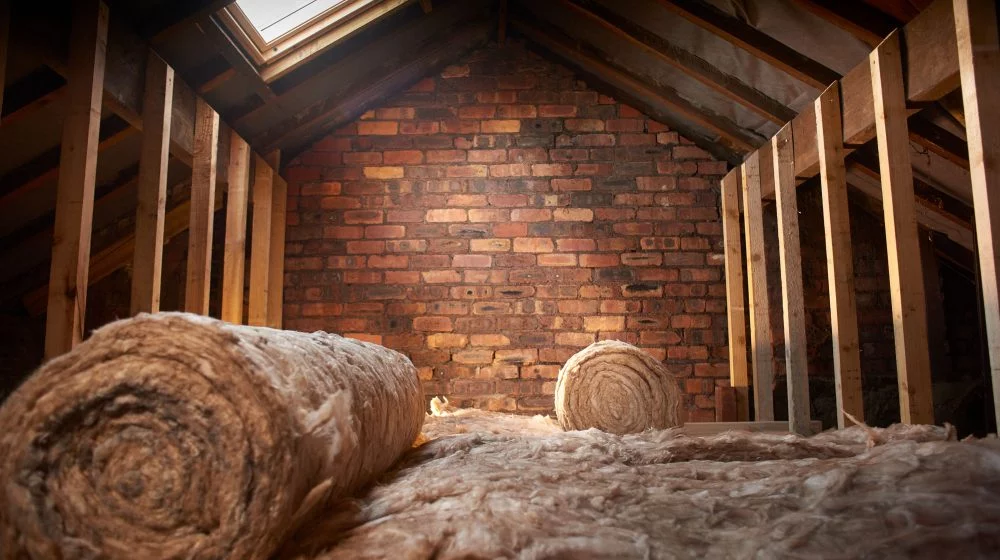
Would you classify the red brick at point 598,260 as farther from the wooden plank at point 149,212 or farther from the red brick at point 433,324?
the wooden plank at point 149,212

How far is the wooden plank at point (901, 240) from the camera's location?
2094mm

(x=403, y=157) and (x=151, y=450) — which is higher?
(x=403, y=157)

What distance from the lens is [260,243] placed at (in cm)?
369

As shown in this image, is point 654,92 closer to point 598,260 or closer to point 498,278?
point 598,260

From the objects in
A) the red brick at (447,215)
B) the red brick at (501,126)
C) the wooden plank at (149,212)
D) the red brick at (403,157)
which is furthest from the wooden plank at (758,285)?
the wooden plank at (149,212)

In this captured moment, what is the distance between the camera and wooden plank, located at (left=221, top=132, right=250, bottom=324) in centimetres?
315

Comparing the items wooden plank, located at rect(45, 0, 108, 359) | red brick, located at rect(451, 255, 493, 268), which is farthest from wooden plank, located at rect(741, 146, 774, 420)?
wooden plank, located at rect(45, 0, 108, 359)

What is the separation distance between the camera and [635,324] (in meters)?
3.96

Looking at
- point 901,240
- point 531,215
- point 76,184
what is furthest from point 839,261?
point 76,184

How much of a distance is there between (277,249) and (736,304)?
2.90 m

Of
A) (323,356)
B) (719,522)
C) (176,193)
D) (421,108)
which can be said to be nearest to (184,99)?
(176,193)

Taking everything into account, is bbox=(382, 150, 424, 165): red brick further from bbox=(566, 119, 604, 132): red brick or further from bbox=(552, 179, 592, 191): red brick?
bbox=(566, 119, 604, 132): red brick

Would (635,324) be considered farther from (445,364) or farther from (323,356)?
(323,356)

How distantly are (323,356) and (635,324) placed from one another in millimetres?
2956
